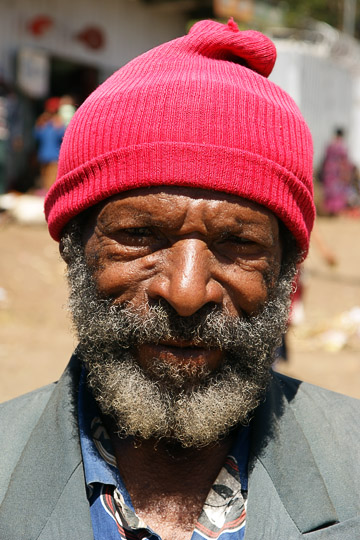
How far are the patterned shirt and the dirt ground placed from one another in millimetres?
3428

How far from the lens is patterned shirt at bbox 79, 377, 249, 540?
178 centimetres

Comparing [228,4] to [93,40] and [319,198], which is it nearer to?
[93,40]

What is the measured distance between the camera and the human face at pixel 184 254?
1813 mm

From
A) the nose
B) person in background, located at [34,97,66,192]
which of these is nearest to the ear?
the nose

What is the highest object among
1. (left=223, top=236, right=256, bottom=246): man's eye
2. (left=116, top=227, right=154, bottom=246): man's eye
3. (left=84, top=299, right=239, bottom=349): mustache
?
(left=223, top=236, right=256, bottom=246): man's eye

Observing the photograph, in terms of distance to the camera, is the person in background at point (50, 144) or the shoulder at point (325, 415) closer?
the shoulder at point (325, 415)

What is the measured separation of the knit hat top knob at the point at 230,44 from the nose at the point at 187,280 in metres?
0.62

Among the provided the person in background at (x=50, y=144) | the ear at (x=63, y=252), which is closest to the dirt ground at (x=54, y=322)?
the person in background at (x=50, y=144)

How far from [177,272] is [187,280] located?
0.04 metres

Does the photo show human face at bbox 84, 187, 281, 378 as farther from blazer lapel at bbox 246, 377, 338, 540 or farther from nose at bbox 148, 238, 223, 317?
blazer lapel at bbox 246, 377, 338, 540

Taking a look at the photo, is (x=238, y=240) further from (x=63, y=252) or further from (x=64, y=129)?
(x=64, y=129)

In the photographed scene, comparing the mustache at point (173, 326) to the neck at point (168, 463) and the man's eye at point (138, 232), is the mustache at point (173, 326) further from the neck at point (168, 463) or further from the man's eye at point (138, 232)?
the neck at point (168, 463)

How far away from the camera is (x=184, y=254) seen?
182 cm

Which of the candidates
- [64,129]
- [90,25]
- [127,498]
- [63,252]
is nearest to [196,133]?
[63,252]
